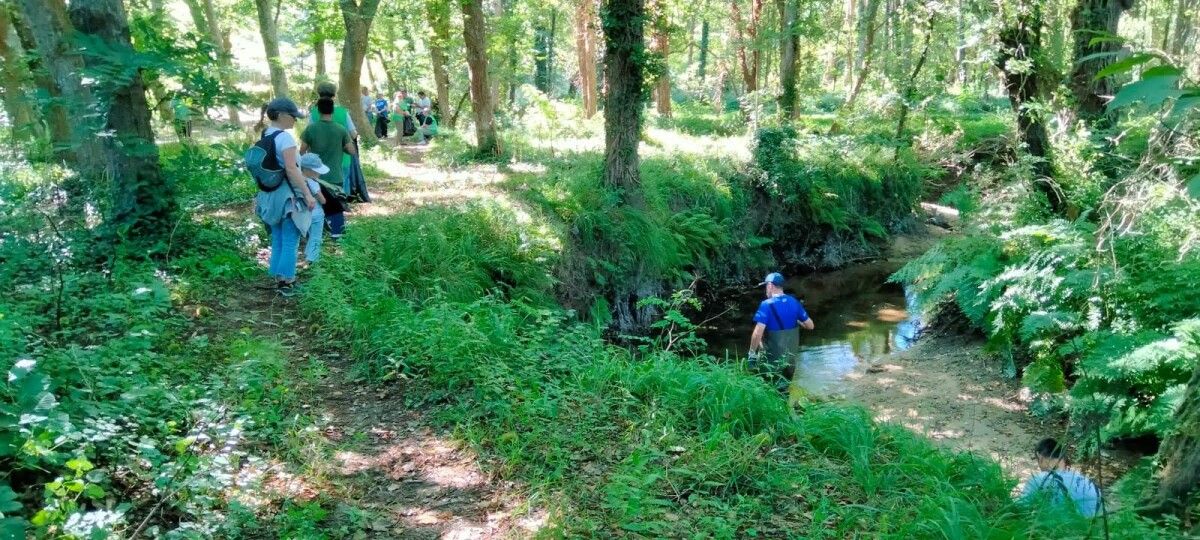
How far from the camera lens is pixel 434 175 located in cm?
1258

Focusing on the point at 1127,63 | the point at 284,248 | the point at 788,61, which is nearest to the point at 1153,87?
the point at 1127,63

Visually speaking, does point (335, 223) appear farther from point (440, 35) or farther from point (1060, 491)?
point (440, 35)

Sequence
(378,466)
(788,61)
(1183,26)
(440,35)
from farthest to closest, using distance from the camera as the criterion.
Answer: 1. (1183,26)
2. (788,61)
3. (440,35)
4. (378,466)

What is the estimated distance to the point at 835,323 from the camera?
38.0ft

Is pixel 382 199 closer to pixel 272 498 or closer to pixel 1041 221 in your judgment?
pixel 272 498

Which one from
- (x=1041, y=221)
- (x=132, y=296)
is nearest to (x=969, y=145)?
(x=1041, y=221)

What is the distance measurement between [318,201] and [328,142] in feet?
4.30

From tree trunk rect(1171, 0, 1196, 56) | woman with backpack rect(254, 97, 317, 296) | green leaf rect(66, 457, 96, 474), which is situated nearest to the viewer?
green leaf rect(66, 457, 96, 474)

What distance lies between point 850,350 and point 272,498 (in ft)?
Result: 28.4

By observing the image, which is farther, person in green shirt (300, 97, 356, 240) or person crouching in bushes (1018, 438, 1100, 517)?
person in green shirt (300, 97, 356, 240)

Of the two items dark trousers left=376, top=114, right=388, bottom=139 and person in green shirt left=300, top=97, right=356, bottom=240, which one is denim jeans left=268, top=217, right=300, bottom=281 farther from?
dark trousers left=376, top=114, right=388, bottom=139

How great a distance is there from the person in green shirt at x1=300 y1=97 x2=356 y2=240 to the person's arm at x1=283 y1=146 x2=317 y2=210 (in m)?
1.42

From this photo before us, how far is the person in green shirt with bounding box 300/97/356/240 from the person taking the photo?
7699 millimetres

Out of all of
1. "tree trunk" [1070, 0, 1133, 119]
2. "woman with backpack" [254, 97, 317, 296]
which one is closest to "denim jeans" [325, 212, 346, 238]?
"woman with backpack" [254, 97, 317, 296]
